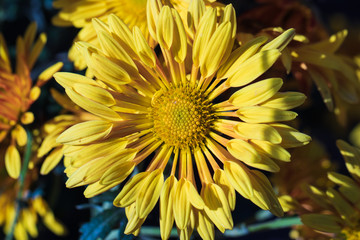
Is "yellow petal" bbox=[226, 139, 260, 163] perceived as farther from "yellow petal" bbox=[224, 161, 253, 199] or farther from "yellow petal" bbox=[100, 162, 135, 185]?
"yellow petal" bbox=[100, 162, 135, 185]

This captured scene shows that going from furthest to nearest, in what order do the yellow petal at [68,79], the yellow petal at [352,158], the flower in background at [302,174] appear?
the flower in background at [302,174] < the yellow petal at [352,158] < the yellow petal at [68,79]

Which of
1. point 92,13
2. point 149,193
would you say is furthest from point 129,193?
point 92,13

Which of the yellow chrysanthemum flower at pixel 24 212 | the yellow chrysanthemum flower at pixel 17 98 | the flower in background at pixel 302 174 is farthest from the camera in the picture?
the yellow chrysanthemum flower at pixel 24 212

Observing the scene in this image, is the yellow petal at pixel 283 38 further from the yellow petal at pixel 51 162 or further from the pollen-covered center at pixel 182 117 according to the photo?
the yellow petal at pixel 51 162

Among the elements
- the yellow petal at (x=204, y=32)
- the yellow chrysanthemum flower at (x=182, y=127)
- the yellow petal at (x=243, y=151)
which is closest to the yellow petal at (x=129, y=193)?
the yellow chrysanthemum flower at (x=182, y=127)

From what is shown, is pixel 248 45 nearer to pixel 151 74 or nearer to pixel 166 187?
pixel 151 74
